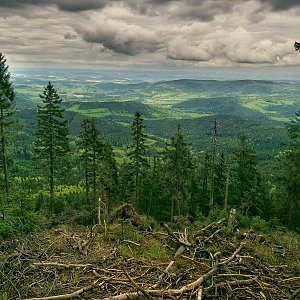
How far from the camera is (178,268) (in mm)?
7484

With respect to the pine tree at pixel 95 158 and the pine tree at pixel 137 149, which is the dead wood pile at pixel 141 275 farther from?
the pine tree at pixel 137 149

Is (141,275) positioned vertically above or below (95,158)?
above

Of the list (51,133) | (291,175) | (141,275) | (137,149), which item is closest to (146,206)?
(137,149)

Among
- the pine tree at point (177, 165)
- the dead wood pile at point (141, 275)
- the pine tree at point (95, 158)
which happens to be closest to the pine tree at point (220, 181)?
the pine tree at point (177, 165)

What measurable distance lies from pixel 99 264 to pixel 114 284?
1292mm

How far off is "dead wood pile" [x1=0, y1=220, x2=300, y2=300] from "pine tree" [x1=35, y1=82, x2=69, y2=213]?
62.3 ft

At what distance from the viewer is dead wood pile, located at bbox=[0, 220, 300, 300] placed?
5820 millimetres

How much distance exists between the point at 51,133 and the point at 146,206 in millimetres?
15504

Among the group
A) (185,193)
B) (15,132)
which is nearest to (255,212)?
(185,193)

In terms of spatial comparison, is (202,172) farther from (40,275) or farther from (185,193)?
(40,275)

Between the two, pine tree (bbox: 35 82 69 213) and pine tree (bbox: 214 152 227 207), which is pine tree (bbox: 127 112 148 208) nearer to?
pine tree (bbox: 35 82 69 213)

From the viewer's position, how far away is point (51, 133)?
89.2 feet

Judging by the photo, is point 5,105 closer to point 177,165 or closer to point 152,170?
point 177,165

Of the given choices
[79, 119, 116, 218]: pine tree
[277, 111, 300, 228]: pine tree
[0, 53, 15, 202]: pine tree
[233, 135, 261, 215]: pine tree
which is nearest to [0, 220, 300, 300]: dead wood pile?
[0, 53, 15, 202]: pine tree
